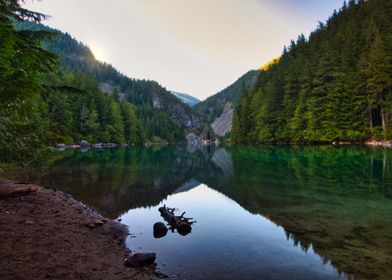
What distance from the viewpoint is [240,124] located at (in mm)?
105062

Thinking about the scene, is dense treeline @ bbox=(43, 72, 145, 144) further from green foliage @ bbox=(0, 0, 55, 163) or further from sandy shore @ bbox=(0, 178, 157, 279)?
green foliage @ bbox=(0, 0, 55, 163)

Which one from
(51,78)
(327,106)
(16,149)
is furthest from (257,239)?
(51,78)

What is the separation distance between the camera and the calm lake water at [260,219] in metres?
8.73

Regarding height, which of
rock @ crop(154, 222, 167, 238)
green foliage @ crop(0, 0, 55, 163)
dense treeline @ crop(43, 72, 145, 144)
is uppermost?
dense treeline @ crop(43, 72, 145, 144)

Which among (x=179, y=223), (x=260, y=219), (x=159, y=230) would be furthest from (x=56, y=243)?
(x=260, y=219)

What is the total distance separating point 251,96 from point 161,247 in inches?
4017

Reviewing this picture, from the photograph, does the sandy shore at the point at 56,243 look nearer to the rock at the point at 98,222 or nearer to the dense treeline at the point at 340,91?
the rock at the point at 98,222

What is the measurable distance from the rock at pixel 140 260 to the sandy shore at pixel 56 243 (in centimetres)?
18

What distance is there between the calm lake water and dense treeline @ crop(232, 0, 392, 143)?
3892 centimetres

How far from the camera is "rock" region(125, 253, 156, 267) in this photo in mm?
8258

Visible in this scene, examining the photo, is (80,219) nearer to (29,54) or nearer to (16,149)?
(16,149)

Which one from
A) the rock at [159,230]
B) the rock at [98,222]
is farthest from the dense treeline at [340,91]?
the rock at [98,222]

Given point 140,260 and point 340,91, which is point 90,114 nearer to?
point 340,91

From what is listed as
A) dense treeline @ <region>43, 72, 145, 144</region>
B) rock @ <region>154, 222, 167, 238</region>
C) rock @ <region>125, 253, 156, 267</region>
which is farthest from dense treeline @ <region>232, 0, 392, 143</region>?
rock @ <region>125, 253, 156, 267</region>
